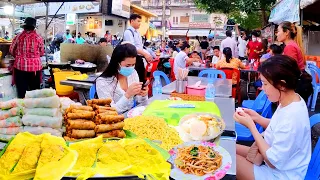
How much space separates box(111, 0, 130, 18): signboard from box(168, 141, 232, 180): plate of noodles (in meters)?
20.0

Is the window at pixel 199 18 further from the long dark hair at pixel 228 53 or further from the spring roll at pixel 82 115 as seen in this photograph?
the spring roll at pixel 82 115

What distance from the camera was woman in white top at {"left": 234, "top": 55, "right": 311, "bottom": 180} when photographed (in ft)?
7.67

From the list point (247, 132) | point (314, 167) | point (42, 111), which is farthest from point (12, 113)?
point (247, 132)

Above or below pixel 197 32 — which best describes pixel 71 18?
below

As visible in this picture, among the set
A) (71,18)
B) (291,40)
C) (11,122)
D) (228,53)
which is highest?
(71,18)

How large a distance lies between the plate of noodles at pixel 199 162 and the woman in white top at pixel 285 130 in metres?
0.59

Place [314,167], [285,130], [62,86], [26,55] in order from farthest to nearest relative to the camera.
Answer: [26,55]
[62,86]
[314,167]
[285,130]

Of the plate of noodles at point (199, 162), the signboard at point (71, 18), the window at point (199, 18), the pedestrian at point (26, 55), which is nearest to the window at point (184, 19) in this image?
the window at point (199, 18)

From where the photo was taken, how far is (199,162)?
1855 mm

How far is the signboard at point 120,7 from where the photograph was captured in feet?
69.5

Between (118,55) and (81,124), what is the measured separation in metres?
1.80

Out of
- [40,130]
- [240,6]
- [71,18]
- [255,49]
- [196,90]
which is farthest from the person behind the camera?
[71,18]

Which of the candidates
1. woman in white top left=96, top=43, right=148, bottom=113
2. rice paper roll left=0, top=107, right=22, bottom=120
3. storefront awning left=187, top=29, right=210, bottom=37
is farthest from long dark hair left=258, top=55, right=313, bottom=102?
storefront awning left=187, top=29, right=210, bottom=37

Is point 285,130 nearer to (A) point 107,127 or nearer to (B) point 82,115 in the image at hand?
(A) point 107,127
